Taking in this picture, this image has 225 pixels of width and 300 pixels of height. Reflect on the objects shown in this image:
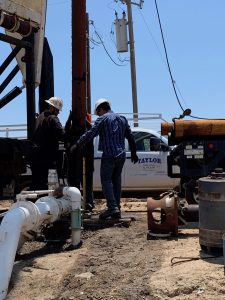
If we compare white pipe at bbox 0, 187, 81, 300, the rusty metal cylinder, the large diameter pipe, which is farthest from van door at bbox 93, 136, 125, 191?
the large diameter pipe

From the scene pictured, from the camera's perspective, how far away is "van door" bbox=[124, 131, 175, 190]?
1336 centimetres

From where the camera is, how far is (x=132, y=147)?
8867 millimetres

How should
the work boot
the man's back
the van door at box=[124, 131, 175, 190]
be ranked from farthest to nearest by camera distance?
1. the van door at box=[124, 131, 175, 190]
2. the man's back
3. the work boot

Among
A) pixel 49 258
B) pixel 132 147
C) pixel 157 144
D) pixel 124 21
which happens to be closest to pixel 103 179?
pixel 132 147

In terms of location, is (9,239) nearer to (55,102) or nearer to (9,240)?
(9,240)

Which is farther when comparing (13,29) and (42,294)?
(13,29)

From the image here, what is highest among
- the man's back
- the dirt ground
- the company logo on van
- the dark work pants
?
the man's back

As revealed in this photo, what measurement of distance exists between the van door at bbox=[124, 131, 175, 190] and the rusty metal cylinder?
7.28 metres

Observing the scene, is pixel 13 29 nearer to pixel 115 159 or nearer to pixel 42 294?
pixel 115 159

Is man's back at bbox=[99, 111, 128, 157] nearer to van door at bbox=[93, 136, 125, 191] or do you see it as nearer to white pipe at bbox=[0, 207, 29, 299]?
white pipe at bbox=[0, 207, 29, 299]

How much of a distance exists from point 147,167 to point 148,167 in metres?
0.03

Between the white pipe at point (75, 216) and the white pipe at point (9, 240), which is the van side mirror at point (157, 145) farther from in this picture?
the white pipe at point (9, 240)

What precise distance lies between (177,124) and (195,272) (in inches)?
182

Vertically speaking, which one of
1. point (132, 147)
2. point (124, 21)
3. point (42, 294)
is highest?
point (124, 21)
